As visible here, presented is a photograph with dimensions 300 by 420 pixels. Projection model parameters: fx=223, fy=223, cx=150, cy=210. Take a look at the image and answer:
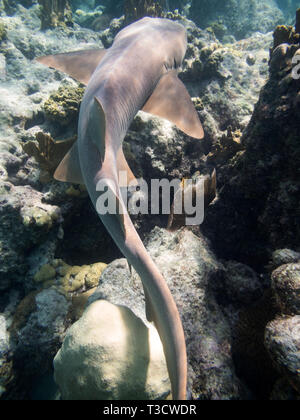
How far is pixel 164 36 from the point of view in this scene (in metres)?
3.52

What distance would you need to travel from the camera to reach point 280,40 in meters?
3.82

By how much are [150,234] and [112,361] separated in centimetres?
184

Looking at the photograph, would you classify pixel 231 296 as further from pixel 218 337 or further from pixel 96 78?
pixel 96 78

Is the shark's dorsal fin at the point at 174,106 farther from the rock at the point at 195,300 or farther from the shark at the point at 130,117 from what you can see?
the rock at the point at 195,300

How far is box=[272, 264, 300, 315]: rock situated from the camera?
6.09 ft

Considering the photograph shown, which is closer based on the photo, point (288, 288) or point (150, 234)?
point (288, 288)

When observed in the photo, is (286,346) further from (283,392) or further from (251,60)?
(251,60)

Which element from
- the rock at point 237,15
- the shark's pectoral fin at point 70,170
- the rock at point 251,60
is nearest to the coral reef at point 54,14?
the rock at point 237,15

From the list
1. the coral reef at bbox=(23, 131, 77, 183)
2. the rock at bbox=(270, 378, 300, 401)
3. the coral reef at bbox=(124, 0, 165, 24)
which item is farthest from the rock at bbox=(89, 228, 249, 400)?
the coral reef at bbox=(124, 0, 165, 24)

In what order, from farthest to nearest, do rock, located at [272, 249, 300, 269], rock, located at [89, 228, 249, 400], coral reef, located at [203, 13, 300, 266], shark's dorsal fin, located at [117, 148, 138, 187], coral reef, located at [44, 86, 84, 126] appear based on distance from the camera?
1. coral reef, located at [44, 86, 84, 126]
2. coral reef, located at [203, 13, 300, 266]
3. shark's dorsal fin, located at [117, 148, 138, 187]
4. rock, located at [272, 249, 300, 269]
5. rock, located at [89, 228, 249, 400]

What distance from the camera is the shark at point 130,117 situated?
1.59 metres

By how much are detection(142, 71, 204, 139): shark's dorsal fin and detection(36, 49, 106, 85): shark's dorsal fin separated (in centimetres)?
103
